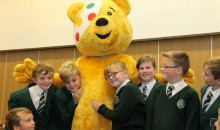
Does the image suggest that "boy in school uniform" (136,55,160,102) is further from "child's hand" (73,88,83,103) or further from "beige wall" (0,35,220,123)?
"beige wall" (0,35,220,123)

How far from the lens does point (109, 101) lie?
8.10 ft

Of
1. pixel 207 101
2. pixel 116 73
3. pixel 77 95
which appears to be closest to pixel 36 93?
pixel 77 95

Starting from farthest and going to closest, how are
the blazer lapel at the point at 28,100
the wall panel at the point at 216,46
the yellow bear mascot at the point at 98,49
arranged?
the wall panel at the point at 216,46
the blazer lapel at the point at 28,100
the yellow bear mascot at the point at 98,49

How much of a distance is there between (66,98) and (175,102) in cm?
97

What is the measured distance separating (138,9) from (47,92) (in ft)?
7.43

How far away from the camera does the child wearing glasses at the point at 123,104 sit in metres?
2.22

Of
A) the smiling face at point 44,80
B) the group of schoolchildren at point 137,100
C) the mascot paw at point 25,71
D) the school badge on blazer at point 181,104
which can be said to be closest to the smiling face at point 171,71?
the group of schoolchildren at point 137,100

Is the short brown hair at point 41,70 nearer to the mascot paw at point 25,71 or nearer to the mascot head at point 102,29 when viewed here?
the mascot paw at point 25,71

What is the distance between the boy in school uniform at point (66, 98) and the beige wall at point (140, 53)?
198cm

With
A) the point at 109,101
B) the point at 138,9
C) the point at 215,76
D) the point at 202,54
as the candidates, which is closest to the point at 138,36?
the point at 138,9

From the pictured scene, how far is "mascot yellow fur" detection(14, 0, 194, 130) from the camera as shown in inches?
96.9

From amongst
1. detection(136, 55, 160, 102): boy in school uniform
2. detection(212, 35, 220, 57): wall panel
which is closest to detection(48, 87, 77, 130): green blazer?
detection(136, 55, 160, 102): boy in school uniform

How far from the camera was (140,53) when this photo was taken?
14.5ft

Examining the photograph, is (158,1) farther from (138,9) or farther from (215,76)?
(215,76)
